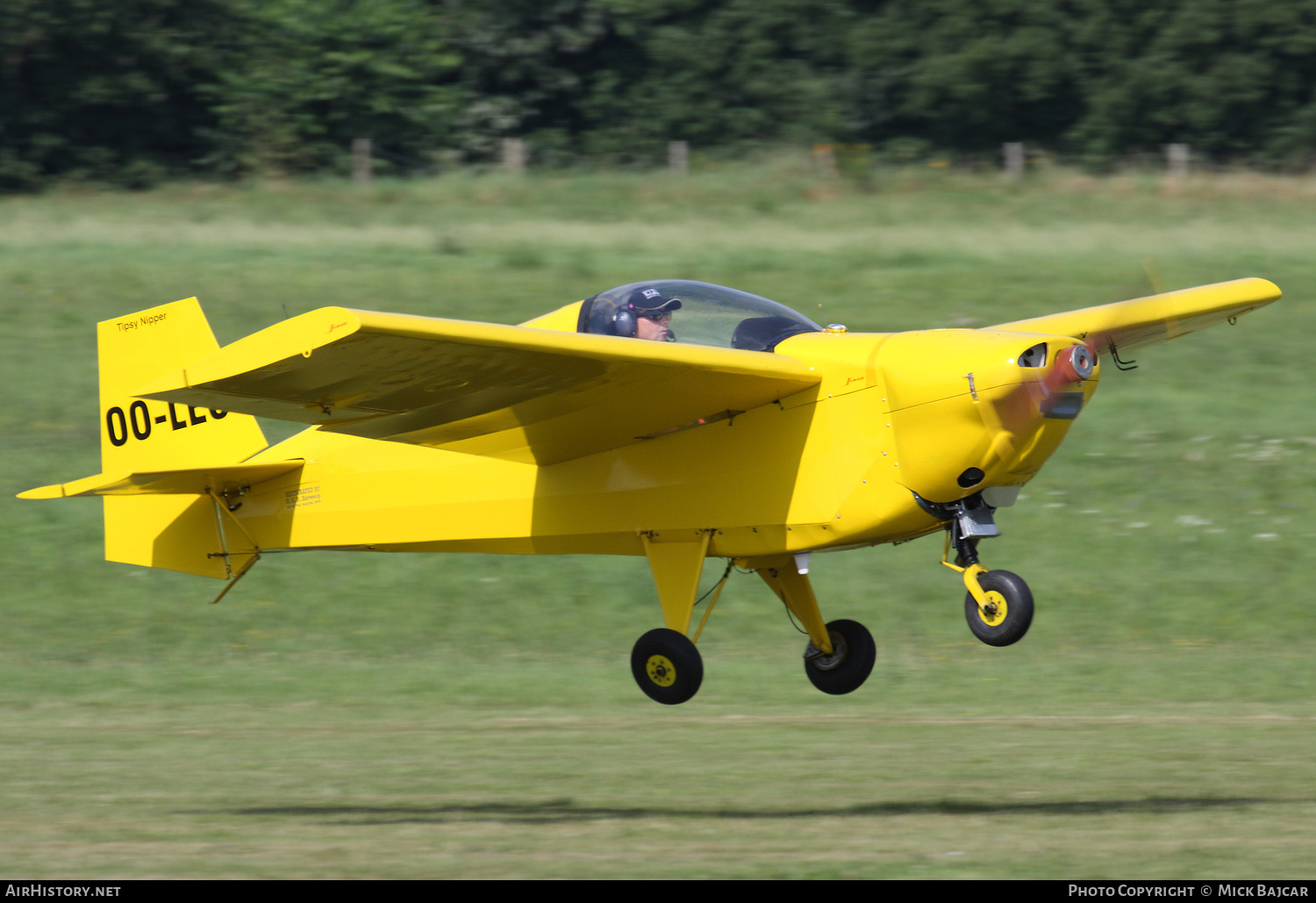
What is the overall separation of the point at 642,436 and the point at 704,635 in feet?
26.3

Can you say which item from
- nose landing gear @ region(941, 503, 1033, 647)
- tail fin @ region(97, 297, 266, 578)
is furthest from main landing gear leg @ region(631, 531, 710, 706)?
tail fin @ region(97, 297, 266, 578)

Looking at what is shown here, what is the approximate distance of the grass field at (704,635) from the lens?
404 inches

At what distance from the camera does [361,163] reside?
132 feet

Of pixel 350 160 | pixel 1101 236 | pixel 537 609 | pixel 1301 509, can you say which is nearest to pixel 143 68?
pixel 350 160

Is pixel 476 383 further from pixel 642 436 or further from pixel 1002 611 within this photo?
pixel 1002 611

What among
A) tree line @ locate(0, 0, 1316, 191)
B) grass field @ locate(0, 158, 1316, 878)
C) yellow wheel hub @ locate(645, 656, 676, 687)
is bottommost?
tree line @ locate(0, 0, 1316, 191)

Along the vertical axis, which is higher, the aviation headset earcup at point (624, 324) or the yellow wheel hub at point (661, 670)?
→ the aviation headset earcup at point (624, 324)

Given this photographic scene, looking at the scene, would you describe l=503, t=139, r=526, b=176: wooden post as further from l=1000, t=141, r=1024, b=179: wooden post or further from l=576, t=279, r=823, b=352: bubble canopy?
l=576, t=279, r=823, b=352: bubble canopy

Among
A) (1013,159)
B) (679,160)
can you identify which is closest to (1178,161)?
(1013,159)

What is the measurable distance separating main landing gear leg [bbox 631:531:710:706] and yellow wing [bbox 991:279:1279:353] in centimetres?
Result: 261

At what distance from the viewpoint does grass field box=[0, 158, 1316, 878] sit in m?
10.3

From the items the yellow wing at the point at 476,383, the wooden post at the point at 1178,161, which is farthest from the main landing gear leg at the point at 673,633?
the wooden post at the point at 1178,161

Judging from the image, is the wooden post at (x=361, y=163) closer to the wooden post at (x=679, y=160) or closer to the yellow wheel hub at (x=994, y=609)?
the wooden post at (x=679, y=160)

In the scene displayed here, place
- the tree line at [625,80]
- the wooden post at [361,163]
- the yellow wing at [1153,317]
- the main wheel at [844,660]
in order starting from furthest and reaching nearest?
the tree line at [625,80] < the wooden post at [361,163] < the main wheel at [844,660] < the yellow wing at [1153,317]
